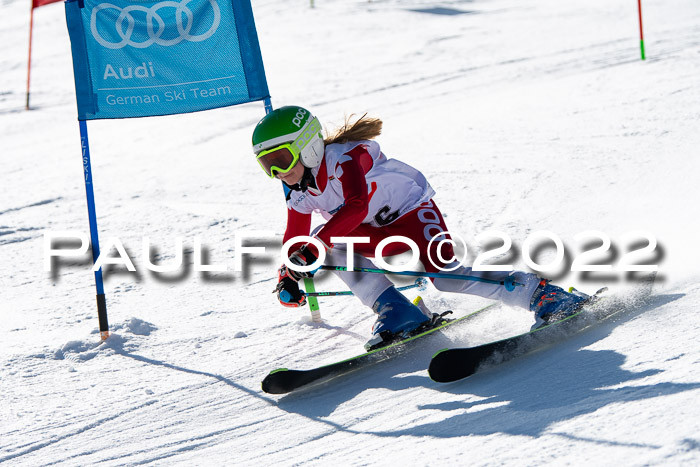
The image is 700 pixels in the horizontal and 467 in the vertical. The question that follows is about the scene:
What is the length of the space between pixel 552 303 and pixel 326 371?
1249 mm

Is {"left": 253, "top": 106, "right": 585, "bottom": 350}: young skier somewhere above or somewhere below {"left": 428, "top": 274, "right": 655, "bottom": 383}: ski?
above

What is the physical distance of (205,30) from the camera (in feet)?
15.5

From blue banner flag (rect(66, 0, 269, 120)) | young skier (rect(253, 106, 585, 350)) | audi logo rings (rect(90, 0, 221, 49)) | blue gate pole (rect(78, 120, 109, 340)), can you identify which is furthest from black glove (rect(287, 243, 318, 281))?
audi logo rings (rect(90, 0, 221, 49))

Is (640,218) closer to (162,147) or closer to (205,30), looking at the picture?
(205,30)

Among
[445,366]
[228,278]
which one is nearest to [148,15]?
[228,278]

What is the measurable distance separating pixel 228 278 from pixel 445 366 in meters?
2.73

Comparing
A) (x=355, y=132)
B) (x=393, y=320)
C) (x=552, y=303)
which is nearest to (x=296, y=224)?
(x=355, y=132)

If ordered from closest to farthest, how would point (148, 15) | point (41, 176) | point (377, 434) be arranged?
point (377, 434), point (148, 15), point (41, 176)

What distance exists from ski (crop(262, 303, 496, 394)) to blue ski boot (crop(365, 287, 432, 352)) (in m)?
0.07

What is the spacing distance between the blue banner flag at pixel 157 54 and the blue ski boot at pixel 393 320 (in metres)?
1.65

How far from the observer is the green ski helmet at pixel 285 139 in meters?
3.93

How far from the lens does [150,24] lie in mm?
4664

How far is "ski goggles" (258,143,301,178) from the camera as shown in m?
3.95

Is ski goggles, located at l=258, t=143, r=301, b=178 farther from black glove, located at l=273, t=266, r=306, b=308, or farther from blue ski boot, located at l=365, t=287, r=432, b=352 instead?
blue ski boot, located at l=365, t=287, r=432, b=352
